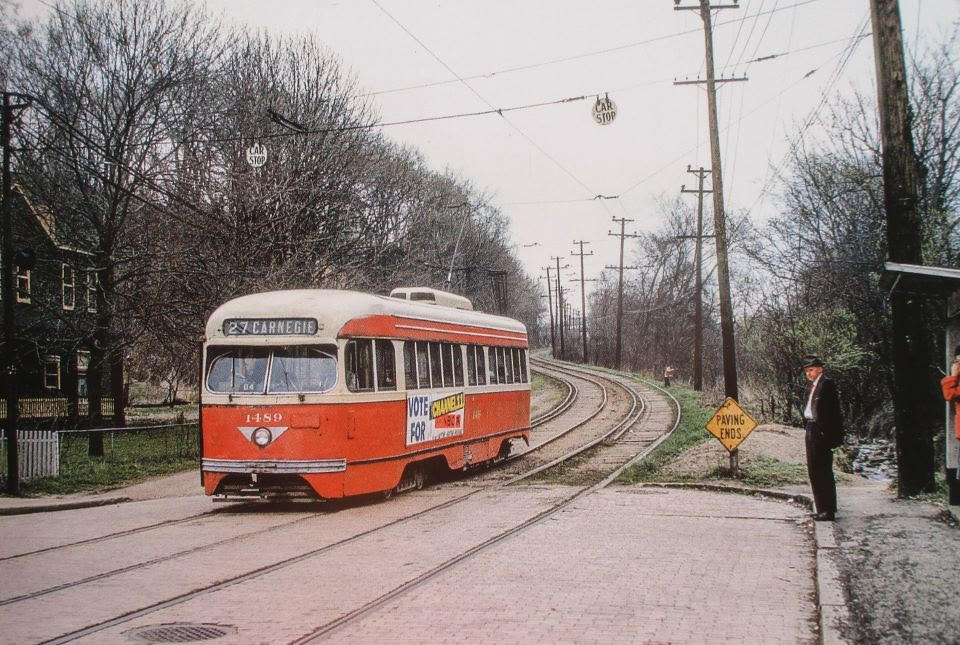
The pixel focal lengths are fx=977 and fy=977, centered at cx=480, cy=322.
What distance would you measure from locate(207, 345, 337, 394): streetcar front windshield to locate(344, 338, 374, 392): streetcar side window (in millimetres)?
245

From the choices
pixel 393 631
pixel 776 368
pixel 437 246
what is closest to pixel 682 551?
pixel 393 631

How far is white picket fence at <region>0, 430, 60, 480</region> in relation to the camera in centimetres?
1869

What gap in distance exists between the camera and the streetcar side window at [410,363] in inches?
602

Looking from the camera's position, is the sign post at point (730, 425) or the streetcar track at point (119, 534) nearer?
the streetcar track at point (119, 534)

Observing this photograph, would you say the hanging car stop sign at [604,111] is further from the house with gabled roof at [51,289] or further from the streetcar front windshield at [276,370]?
the house with gabled roof at [51,289]

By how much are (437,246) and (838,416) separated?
51.4 meters

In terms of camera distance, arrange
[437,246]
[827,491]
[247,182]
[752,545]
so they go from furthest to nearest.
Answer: [437,246]
[247,182]
[827,491]
[752,545]

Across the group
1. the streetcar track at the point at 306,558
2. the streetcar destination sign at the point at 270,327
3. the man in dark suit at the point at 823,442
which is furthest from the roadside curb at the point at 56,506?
the man in dark suit at the point at 823,442

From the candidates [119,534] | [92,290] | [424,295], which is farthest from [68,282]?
[119,534]

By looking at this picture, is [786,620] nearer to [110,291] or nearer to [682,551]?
[682,551]

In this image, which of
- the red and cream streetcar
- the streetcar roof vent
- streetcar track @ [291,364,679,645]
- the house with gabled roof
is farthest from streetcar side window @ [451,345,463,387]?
the house with gabled roof

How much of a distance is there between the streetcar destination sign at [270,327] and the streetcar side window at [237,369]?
25 centimetres

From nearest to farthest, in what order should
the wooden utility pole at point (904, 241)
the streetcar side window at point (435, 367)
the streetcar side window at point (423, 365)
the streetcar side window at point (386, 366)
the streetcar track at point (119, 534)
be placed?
the streetcar track at point (119, 534) < the wooden utility pole at point (904, 241) < the streetcar side window at point (386, 366) < the streetcar side window at point (423, 365) < the streetcar side window at point (435, 367)

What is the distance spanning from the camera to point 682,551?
995 centimetres
